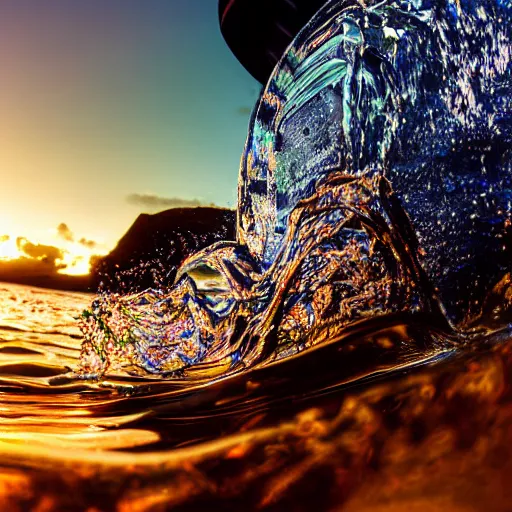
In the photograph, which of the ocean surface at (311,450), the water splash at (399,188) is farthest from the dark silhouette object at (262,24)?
the ocean surface at (311,450)

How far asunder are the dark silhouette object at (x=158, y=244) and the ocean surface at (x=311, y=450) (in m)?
2.23

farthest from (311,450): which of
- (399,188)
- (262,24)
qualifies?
(262,24)

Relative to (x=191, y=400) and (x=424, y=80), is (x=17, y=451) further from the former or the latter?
(x=424, y=80)

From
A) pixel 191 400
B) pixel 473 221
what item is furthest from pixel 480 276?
pixel 191 400

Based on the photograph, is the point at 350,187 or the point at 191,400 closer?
the point at 191,400

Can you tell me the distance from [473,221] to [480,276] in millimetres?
107

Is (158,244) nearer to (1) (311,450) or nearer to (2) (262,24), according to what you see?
(2) (262,24)

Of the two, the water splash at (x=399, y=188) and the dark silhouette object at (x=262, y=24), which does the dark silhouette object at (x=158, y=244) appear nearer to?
the dark silhouette object at (x=262, y=24)

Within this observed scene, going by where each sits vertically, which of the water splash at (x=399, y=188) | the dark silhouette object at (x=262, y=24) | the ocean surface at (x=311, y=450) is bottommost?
the ocean surface at (x=311, y=450)

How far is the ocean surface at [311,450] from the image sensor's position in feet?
0.82

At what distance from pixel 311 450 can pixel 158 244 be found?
2.77 meters

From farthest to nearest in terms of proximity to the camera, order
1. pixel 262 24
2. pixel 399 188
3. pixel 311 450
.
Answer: pixel 262 24, pixel 399 188, pixel 311 450

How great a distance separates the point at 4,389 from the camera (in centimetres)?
81

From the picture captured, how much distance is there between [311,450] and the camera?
281 millimetres
